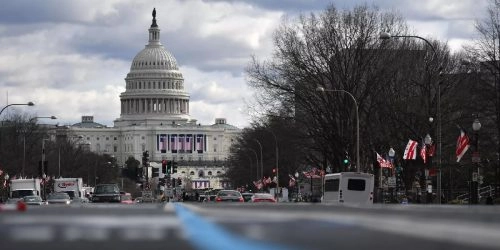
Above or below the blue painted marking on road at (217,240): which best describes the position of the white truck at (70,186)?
above

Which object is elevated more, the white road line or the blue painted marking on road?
the white road line

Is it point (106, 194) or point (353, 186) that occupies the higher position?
point (353, 186)

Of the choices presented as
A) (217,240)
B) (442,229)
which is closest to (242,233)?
(217,240)

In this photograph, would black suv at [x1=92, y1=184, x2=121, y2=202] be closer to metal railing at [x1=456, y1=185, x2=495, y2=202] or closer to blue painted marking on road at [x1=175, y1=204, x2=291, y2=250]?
metal railing at [x1=456, y1=185, x2=495, y2=202]

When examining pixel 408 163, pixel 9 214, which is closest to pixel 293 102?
pixel 408 163

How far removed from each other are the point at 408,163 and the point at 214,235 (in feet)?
241

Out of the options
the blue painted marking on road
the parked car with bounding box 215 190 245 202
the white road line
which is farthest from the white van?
the blue painted marking on road

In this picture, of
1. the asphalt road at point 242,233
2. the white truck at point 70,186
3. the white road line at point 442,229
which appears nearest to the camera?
the white road line at point 442,229

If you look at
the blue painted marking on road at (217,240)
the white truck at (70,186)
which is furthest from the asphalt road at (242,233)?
the white truck at (70,186)

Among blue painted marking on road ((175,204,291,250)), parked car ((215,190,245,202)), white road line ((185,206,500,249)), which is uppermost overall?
white road line ((185,206,500,249))

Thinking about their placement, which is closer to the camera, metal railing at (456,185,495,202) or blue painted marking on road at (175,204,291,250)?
blue painted marking on road at (175,204,291,250)

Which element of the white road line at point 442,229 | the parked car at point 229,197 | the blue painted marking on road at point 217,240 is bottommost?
the parked car at point 229,197

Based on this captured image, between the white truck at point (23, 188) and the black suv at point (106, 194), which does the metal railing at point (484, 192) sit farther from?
the white truck at point (23, 188)

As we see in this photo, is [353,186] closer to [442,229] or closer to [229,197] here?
[229,197]
